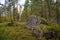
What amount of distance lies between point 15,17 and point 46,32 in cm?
55

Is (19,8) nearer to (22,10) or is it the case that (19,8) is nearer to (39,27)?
(22,10)

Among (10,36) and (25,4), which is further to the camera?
(25,4)

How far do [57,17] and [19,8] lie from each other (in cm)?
65

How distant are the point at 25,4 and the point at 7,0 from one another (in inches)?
11.8

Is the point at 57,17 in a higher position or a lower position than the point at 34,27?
higher

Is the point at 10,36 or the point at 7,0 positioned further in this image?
the point at 7,0

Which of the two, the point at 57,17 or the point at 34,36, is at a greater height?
the point at 57,17

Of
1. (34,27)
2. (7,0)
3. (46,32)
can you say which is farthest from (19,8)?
(46,32)

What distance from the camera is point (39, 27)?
7.57ft

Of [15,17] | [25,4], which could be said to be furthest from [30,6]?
[15,17]

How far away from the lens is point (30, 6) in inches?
93.7

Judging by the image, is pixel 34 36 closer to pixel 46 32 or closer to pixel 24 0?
pixel 46 32

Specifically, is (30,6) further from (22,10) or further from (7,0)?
(7,0)

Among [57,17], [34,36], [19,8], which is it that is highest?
[19,8]
